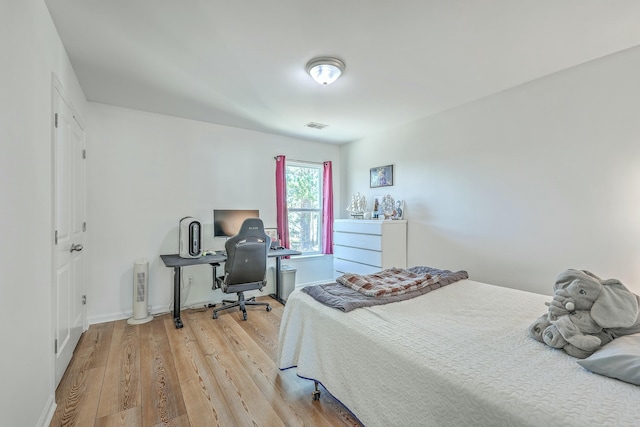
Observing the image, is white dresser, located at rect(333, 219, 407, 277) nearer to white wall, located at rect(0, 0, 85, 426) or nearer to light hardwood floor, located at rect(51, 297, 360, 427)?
light hardwood floor, located at rect(51, 297, 360, 427)

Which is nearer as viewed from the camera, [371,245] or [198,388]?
[198,388]

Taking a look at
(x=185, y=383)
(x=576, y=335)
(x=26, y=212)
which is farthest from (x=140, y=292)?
(x=576, y=335)

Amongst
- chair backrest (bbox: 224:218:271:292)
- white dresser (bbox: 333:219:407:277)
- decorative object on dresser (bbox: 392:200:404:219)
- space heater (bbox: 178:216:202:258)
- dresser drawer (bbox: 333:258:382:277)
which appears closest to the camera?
chair backrest (bbox: 224:218:271:292)

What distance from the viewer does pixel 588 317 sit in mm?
1295

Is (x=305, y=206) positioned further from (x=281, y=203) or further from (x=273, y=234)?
(x=273, y=234)

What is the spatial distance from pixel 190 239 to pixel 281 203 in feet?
4.80

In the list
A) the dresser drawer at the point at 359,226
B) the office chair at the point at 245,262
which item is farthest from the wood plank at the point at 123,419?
the dresser drawer at the point at 359,226

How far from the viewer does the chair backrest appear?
3187mm

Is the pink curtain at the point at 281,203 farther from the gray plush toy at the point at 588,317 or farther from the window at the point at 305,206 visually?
the gray plush toy at the point at 588,317

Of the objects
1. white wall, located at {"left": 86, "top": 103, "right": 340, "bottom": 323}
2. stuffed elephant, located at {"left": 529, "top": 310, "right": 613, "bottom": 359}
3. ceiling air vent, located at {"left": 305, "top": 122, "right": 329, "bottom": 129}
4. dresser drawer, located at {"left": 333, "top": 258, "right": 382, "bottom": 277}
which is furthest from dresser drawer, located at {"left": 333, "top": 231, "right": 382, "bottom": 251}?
stuffed elephant, located at {"left": 529, "top": 310, "right": 613, "bottom": 359}

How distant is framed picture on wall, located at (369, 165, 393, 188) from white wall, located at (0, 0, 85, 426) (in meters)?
3.70

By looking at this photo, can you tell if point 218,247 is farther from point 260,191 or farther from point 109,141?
point 109,141

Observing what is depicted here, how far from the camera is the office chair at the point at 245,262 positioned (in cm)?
→ 319

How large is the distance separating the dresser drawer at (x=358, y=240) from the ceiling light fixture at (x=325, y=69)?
82.5 inches
